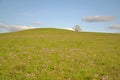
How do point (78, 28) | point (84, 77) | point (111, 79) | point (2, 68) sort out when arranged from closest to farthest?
point (111, 79) < point (84, 77) < point (2, 68) < point (78, 28)

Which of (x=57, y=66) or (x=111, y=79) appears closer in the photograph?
(x=111, y=79)

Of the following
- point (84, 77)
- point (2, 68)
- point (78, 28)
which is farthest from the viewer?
point (78, 28)

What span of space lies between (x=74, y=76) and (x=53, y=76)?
4.90 feet

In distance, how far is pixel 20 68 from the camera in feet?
34.9

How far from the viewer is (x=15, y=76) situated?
922 cm

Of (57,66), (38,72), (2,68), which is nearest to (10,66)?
(2,68)

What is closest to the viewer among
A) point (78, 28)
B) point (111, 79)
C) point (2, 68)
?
point (111, 79)

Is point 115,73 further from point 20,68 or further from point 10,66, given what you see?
point 10,66

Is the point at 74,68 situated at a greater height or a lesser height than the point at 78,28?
lesser

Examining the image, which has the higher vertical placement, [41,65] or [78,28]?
[78,28]

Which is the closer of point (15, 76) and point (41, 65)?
point (15, 76)

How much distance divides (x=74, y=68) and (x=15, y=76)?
15.4ft

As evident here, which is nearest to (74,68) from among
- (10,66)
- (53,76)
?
(53,76)

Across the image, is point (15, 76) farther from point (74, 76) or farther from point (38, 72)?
point (74, 76)
